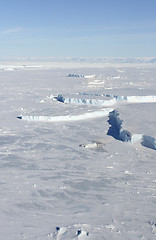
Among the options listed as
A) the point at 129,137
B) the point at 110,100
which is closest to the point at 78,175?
the point at 129,137

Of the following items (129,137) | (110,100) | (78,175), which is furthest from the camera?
(110,100)

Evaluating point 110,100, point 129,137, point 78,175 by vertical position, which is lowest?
point 78,175

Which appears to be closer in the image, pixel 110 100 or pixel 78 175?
pixel 78 175

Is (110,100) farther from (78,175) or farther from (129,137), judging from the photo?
(78,175)

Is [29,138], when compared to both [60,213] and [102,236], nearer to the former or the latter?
[60,213]

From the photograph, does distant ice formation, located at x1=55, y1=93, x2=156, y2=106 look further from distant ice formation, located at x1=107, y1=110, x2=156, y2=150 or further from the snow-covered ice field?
distant ice formation, located at x1=107, y1=110, x2=156, y2=150

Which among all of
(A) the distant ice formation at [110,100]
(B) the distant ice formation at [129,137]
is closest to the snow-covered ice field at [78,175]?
(B) the distant ice formation at [129,137]

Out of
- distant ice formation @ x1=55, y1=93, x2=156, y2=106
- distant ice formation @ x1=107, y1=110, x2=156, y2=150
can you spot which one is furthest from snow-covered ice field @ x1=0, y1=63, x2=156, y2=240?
distant ice formation @ x1=55, y1=93, x2=156, y2=106

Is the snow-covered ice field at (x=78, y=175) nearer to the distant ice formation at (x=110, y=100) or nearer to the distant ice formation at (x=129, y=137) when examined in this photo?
the distant ice formation at (x=129, y=137)

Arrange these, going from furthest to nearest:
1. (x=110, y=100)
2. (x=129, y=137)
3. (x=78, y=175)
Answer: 1. (x=110, y=100)
2. (x=129, y=137)
3. (x=78, y=175)
